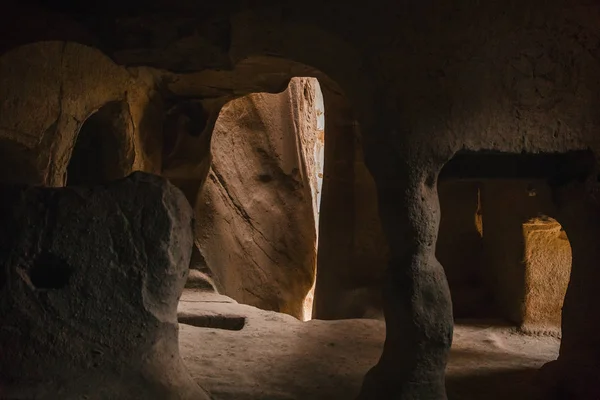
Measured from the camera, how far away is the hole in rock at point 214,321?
228 inches

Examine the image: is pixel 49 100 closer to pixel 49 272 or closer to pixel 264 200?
pixel 49 272

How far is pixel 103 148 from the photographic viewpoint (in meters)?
5.89

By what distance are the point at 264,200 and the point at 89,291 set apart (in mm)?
6148

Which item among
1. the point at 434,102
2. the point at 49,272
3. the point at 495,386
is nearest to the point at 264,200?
the point at 495,386

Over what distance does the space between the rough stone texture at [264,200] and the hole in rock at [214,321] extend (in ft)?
6.57

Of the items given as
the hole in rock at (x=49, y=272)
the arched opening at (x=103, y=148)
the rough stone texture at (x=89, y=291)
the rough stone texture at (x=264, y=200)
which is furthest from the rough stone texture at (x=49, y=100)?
the rough stone texture at (x=264, y=200)

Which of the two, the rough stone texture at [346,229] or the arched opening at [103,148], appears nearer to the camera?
the arched opening at [103,148]

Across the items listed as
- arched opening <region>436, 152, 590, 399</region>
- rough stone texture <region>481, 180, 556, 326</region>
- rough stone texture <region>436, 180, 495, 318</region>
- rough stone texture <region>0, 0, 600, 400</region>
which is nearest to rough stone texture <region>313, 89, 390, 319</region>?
rough stone texture <region>436, 180, 495, 318</region>

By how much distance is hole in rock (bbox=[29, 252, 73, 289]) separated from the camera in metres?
3.02

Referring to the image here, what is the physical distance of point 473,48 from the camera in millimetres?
3559

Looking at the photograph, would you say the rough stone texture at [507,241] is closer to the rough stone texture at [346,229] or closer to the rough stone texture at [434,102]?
the rough stone texture at [346,229]

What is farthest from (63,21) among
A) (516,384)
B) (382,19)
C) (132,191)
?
(516,384)

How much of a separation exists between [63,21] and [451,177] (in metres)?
3.11

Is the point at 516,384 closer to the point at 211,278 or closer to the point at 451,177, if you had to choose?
the point at 451,177
